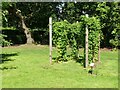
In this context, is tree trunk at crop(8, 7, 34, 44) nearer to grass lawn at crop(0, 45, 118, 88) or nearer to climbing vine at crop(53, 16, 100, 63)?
→ climbing vine at crop(53, 16, 100, 63)

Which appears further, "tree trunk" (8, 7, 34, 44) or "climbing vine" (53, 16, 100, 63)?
"tree trunk" (8, 7, 34, 44)

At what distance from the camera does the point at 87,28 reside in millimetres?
13703

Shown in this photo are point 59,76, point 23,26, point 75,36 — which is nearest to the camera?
point 59,76

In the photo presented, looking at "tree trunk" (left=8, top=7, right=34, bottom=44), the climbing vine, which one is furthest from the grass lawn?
"tree trunk" (left=8, top=7, right=34, bottom=44)

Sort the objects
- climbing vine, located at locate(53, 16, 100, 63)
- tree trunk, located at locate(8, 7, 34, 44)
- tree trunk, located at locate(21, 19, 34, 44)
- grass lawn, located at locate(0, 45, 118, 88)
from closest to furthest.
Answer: grass lawn, located at locate(0, 45, 118, 88) < climbing vine, located at locate(53, 16, 100, 63) < tree trunk, located at locate(8, 7, 34, 44) < tree trunk, located at locate(21, 19, 34, 44)

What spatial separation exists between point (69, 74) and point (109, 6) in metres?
12.8

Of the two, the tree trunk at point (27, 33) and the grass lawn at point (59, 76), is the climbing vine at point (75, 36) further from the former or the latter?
the tree trunk at point (27, 33)

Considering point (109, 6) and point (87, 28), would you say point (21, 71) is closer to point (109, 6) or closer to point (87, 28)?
point (87, 28)

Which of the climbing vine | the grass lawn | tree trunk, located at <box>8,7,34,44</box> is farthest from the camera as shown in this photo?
tree trunk, located at <box>8,7,34,44</box>

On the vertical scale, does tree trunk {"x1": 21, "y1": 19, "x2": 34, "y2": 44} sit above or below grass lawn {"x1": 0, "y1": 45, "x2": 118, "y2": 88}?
above

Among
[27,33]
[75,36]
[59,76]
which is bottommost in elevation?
[59,76]

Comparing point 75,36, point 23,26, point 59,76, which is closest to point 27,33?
point 23,26

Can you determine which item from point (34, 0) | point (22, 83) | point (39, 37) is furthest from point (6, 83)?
point (39, 37)

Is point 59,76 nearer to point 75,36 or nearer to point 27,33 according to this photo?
point 75,36
